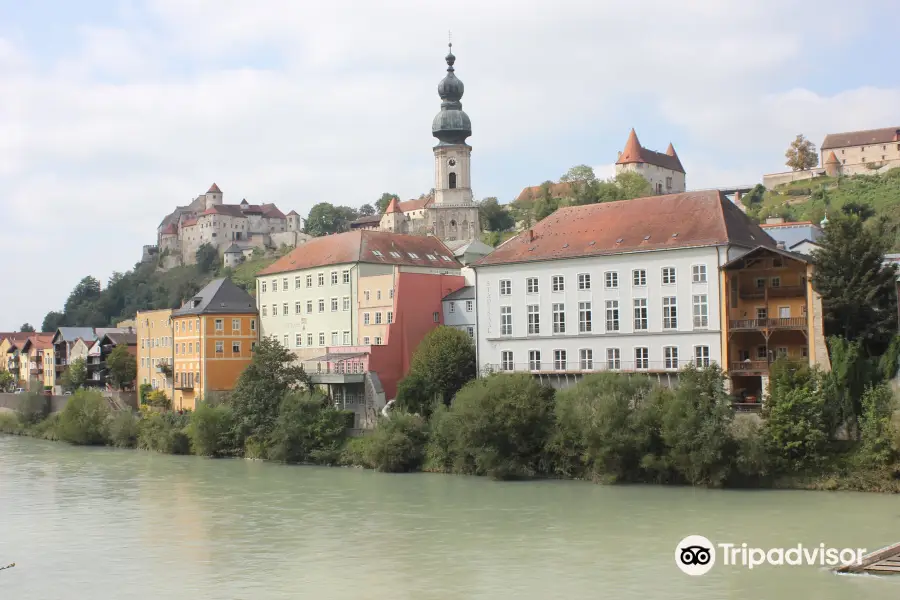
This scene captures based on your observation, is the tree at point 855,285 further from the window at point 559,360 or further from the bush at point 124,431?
the bush at point 124,431

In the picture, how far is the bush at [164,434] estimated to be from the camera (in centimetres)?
5472

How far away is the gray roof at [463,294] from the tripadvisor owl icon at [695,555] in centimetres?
2636

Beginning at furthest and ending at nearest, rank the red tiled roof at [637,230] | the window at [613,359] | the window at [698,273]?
the window at [613,359] < the red tiled roof at [637,230] < the window at [698,273]

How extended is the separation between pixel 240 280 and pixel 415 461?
85.0 metres

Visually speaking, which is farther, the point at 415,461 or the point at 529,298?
the point at 529,298

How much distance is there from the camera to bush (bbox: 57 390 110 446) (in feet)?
200

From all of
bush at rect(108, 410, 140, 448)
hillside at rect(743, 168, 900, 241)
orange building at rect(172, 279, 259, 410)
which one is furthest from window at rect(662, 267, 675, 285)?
hillside at rect(743, 168, 900, 241)

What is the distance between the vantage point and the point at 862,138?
371ft

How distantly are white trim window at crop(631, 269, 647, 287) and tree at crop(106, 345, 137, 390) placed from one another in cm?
4401

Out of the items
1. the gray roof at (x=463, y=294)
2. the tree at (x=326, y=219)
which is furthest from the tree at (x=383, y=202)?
the gray roof at (x=463, y=294)

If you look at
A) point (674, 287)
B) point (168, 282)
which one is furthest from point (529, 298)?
point (168, 282)

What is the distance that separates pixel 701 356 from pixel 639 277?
4.44 metres

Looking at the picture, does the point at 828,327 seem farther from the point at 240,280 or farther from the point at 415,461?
the point at 240,280

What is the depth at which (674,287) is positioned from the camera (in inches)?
1713
